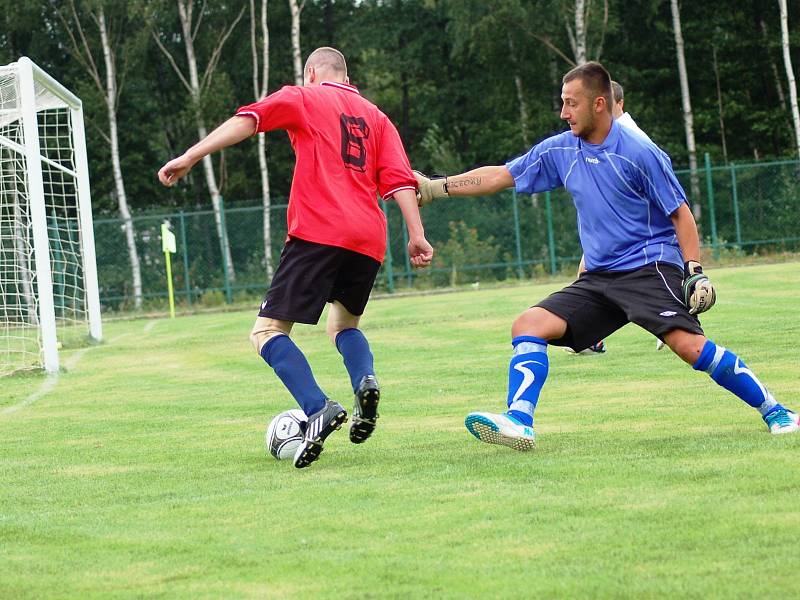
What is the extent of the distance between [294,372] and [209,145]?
3.95 ft

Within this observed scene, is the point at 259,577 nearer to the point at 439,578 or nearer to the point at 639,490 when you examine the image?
the point at 439,578

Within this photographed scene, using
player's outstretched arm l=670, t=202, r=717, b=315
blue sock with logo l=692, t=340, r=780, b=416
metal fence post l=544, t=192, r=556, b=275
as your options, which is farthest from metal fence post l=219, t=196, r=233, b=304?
blue sock with logo l=692, t=340, r=780, b=416

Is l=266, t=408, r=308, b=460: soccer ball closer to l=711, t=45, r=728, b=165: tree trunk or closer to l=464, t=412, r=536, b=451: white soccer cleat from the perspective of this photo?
A: l=464, t=412, r=536, b=451: white soccer cleat

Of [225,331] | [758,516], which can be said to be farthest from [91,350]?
[758,516]

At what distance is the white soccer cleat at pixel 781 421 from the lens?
6.14 metres

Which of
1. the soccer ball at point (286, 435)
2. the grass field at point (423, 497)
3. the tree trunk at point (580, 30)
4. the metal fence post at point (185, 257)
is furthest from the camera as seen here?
the tree trunk at point (580, 30)

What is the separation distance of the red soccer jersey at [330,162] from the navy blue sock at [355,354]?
1.46 feet

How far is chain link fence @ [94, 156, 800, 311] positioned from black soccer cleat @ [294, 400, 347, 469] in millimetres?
24757

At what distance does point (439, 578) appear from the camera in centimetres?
381

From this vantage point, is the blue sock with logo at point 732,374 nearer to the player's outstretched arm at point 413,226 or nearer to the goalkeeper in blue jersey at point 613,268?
the goalkeeper in blue jersey at point 613,268

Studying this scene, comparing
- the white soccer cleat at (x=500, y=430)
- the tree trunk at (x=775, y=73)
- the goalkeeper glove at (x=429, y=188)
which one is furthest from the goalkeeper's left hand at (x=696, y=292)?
the tree trunk at (x=775, y=73)

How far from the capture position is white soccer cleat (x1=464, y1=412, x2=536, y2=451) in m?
6.07

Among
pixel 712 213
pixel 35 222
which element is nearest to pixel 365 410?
pixel 35 222

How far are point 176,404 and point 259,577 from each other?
621cm
